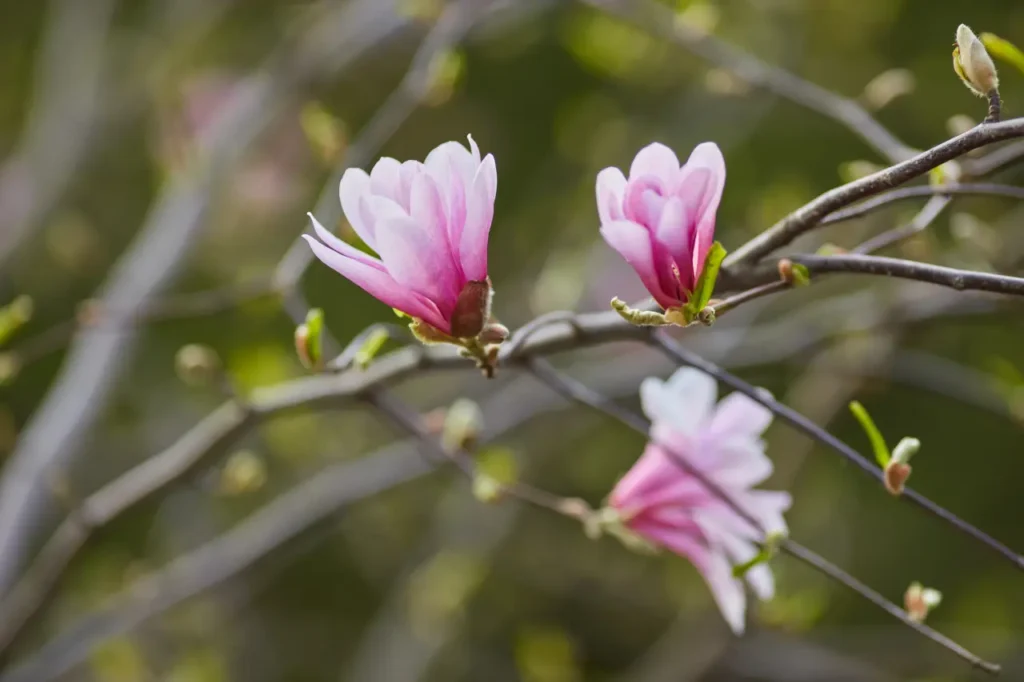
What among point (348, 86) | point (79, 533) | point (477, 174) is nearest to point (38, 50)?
point (348, 86)

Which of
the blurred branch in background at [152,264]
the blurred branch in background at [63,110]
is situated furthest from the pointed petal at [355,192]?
the blurred branch in background at [63,110]

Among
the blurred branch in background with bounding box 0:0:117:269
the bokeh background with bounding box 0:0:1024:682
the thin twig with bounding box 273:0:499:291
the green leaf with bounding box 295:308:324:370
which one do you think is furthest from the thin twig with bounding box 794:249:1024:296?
the blurred branch in background with bounding box 0:0:117:269

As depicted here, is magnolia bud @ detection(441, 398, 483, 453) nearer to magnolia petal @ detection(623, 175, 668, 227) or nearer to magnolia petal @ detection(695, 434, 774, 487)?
magnolia petal @ detection(695, 434, 774, 487)

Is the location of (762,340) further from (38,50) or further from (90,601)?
(38,50)

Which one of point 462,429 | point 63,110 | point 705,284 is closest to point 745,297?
point 705,284

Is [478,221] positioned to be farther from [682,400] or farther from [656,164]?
[682,400]

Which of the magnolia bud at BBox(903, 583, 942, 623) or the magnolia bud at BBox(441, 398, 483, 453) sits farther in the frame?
the magnolia bud at BBox(441, 398, 483, 453)
